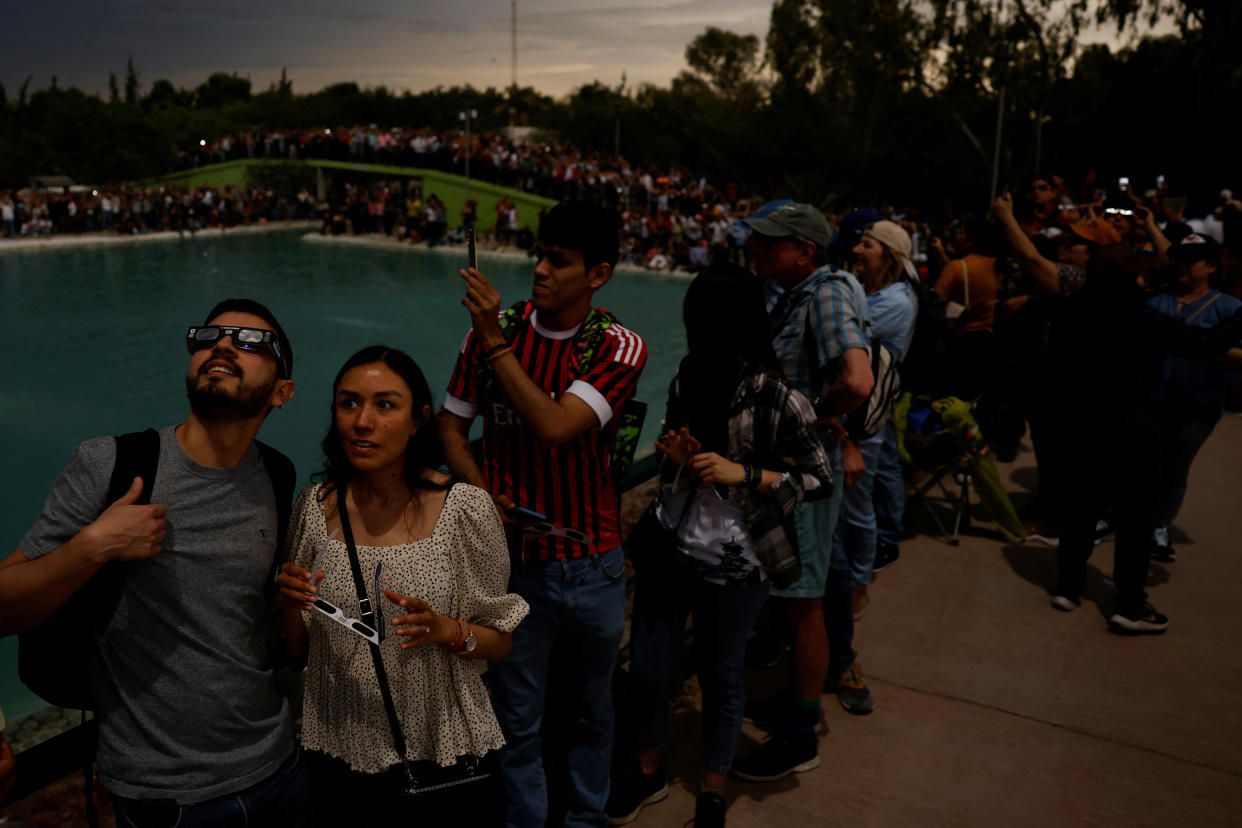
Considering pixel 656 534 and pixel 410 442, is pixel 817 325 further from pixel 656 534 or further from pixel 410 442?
pixel 410 442

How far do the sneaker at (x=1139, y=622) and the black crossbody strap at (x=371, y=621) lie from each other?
3954 mm

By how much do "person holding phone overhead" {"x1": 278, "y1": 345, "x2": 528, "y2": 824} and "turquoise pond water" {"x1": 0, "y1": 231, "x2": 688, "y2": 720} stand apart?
5.44 meters

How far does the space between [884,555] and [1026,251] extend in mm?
1863

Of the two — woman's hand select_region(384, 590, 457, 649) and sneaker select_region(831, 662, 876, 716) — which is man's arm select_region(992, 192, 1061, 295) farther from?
woman's hand select_region(384, 590, 457, 649)

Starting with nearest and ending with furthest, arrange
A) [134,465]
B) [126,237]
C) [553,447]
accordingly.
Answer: [134,465], [553,447], [126,237]

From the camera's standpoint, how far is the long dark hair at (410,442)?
205 centimetres

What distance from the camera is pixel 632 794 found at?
3.07m

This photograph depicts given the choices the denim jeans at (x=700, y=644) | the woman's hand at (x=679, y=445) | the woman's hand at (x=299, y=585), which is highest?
the woman's hand at (x=679, y=445)

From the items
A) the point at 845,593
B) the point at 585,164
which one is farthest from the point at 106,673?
the point at 585,164

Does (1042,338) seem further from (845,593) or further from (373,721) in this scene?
(373,721)

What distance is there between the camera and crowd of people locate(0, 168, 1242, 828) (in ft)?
5.98

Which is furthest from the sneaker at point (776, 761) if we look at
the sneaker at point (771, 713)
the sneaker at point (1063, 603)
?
the sneaker at point (1063, 603)

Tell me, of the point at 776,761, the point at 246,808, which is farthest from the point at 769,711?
the point at 246,808

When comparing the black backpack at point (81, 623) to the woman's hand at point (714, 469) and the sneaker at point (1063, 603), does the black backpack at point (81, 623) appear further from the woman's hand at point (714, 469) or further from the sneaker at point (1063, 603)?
the sneaker at point (1063, 603)
